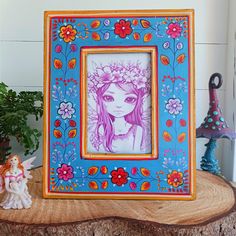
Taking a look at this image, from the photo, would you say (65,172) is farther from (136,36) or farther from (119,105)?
(136,36)

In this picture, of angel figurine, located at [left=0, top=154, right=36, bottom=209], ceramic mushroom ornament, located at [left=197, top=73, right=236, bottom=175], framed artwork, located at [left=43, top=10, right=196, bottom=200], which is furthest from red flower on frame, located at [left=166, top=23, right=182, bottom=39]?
angel figurine, located at [left=0, top=154, right=36, bottom=209]

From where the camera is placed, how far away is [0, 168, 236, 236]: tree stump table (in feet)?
2.02

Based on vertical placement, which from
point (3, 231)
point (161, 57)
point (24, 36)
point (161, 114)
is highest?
point (24, 36)

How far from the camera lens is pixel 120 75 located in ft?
2.45

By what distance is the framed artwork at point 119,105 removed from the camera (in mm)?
740

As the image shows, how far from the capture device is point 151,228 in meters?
0.62

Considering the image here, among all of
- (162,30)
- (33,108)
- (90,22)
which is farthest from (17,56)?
(162,30)

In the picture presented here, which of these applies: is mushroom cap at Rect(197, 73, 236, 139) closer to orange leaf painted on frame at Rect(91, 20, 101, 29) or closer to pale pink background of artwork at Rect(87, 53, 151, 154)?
pale pink background of artwork at Rect(87, 53, 151, 154)

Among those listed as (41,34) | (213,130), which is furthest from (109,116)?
(41,34)

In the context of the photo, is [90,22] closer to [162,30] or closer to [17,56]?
[162,30]

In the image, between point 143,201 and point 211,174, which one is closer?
point 143,201

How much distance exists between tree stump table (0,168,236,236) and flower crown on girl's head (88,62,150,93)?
24 cm

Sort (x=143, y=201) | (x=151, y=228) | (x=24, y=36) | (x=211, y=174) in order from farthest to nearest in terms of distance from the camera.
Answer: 1. (x=24, y=36)
2. (x=211, y=174)
3. (x=143, y=201)
4. (x=151, y=228)

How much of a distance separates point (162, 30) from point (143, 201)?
1.17 ft
